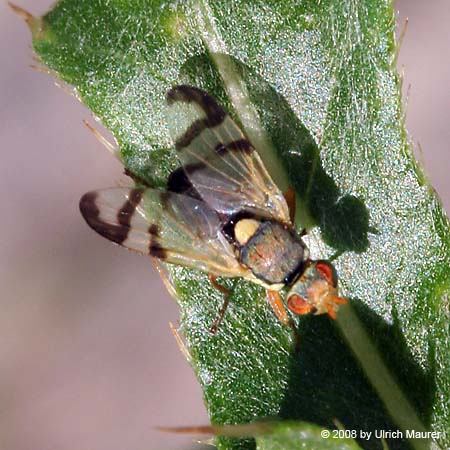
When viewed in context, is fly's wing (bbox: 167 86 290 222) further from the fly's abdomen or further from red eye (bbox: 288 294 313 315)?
red eye (bbox: 288 294 313 315)

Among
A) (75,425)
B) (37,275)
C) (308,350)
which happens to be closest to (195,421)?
(75,425)

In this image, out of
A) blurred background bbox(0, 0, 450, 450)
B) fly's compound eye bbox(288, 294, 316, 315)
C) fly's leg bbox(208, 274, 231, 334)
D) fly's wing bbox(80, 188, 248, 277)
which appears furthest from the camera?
blurred background bbox(0, 0, 450, 450)

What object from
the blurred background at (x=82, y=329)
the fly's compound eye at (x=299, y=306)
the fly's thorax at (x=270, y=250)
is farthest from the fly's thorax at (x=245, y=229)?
the blurred background at (x=82, y=329)

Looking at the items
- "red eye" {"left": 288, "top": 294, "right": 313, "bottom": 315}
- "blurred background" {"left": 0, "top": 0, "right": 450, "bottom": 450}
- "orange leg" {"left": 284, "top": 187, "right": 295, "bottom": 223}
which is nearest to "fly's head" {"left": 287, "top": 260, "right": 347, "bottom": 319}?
"red eye" {"left": 288, "top": 294, "right": 313, "bottom": 315}

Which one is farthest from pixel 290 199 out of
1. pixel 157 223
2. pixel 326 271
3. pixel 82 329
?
pixel 82 329

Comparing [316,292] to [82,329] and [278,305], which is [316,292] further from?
[82,329]

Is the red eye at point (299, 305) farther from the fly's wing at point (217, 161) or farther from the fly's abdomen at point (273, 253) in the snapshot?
the fly's wing at point (217, 161)

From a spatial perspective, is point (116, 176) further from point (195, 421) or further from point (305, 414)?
point (305, 414)
